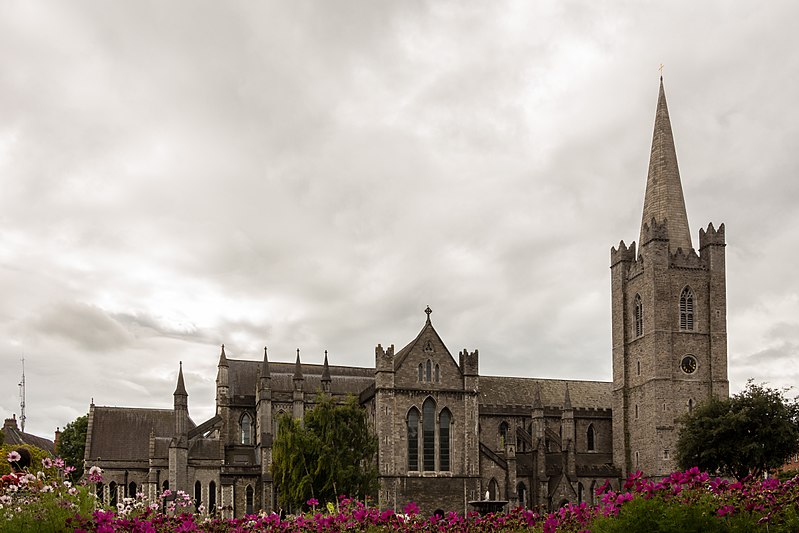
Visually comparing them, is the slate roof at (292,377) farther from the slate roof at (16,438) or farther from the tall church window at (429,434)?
the slate roof at (16,438)

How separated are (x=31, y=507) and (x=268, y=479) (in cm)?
4630

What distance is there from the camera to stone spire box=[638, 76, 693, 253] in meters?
70.3

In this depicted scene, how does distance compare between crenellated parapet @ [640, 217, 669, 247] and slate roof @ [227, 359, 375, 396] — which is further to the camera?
slate roof @ [227, 359, 375, 396]

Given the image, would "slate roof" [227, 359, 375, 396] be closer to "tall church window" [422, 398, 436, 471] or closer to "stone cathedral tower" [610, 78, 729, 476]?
"tall church window" [422, 398, 436, 471]

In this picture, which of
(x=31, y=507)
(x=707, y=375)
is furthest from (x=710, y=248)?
(x=31, y=507)

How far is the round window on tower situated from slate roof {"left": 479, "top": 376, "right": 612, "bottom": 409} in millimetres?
10588

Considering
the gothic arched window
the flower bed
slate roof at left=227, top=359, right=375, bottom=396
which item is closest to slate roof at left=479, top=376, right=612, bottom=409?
the gothic arched window

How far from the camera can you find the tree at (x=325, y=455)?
48531 mm

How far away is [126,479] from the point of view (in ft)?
236

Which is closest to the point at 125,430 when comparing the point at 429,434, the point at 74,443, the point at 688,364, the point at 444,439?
the point at 74,443

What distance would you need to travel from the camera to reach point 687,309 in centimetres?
6819

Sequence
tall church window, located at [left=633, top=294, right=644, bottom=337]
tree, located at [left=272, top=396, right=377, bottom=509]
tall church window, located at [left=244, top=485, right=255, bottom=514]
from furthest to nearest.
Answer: tall church window, located at [left=633, top=294, right=644, bottom=337] → tall church window, located at [left=244, top=485, right=255, bottom=514] → tree, located at [left=272, top=396, right=377, bottom=509]

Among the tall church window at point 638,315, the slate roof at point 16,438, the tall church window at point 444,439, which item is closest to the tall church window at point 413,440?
the tall church window at point 444,439

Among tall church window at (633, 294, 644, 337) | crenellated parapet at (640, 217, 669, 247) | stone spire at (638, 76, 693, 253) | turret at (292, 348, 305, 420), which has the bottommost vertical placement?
turret at (292, 348, 305, 420)
